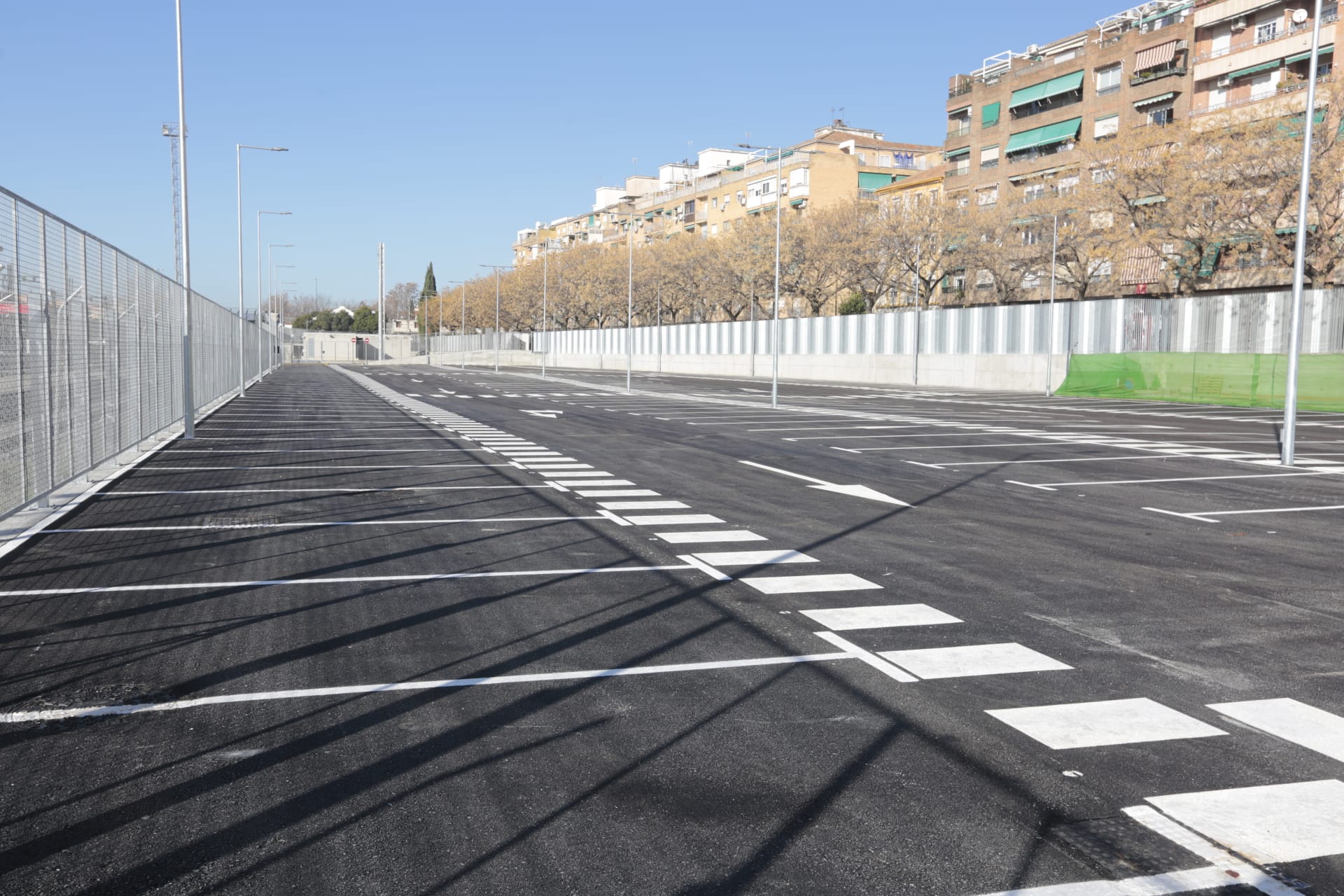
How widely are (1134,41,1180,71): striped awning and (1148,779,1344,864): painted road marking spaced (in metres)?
67.5

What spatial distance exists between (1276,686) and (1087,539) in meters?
4.87

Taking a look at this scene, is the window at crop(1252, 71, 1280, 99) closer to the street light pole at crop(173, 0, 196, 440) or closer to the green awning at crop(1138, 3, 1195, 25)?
the green awning at crop(1138, 3, 1195, 25)

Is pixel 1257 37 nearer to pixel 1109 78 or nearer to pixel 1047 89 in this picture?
pixel 1109 78

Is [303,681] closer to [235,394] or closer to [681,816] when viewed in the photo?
[681,816]

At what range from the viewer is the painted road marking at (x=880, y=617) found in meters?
7.40

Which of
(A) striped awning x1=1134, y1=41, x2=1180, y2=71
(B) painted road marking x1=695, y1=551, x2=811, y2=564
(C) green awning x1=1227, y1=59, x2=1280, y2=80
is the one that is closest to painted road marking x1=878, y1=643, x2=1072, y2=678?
(B) painted road marking x1=695, y1=551, x2=811, y2=564

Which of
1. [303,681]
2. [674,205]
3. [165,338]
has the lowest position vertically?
[303,681]

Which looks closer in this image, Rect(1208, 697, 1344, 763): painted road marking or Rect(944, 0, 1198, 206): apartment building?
Rect(1208, 697, 1344, 763): painted road marking

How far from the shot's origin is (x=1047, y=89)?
72000 millimetres

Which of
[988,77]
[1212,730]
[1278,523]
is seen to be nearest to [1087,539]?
[1278,523]

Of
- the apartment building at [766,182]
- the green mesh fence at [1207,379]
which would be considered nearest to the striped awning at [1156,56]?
the apartment building at [766,182]

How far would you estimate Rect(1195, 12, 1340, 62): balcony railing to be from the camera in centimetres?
5441

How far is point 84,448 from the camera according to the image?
12.9 metres

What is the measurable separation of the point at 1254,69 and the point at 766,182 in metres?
52.1
